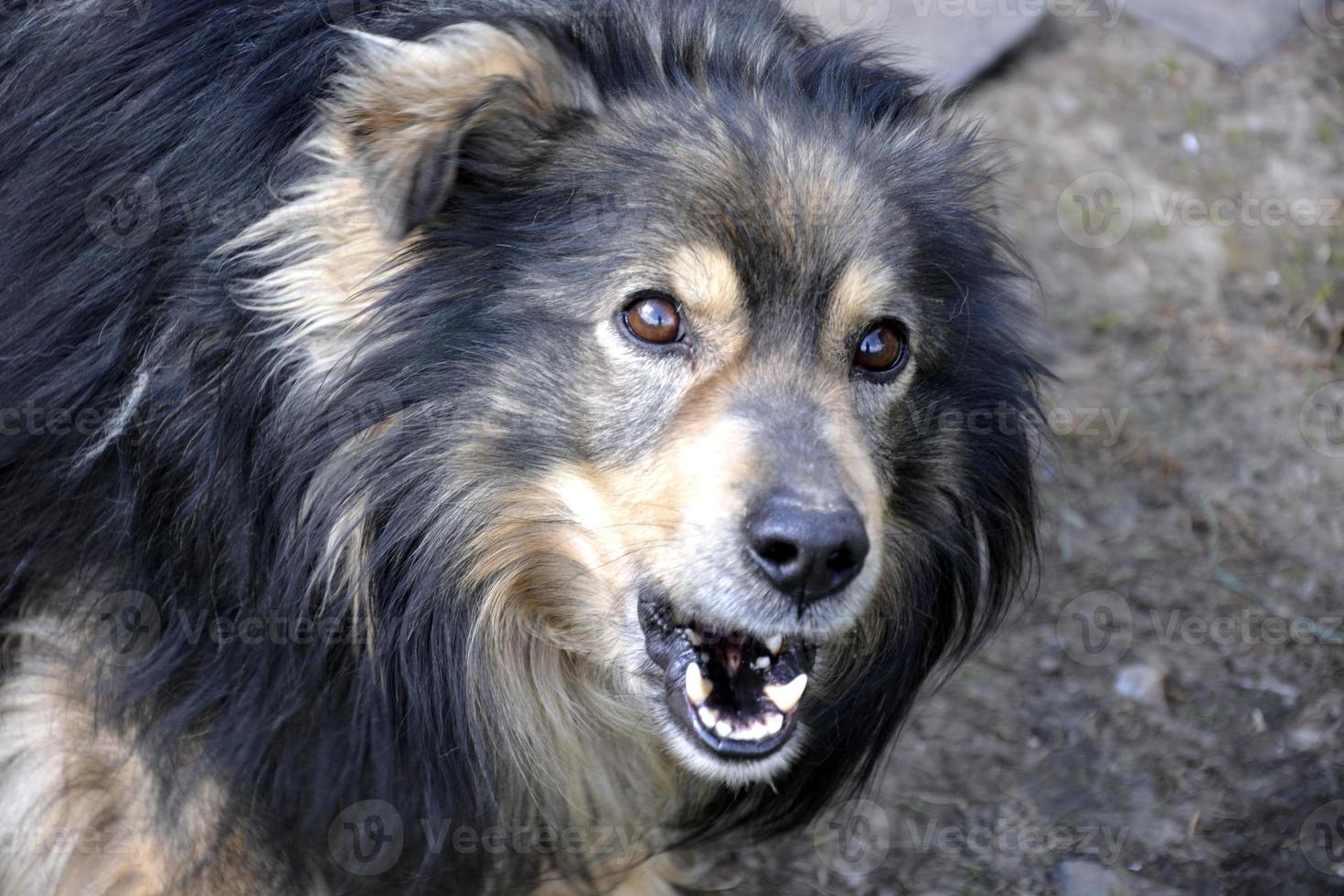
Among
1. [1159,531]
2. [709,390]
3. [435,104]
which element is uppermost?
[435,104]

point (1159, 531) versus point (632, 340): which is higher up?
point (632, 340)

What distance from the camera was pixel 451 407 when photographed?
2797 mm

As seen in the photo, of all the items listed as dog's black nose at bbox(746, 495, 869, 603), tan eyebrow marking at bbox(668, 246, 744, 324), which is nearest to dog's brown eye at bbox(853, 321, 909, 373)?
tan eyebrow marking at bbox(668, 246, 744, 324)

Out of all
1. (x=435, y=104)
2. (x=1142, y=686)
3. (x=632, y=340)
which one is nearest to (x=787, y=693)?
(x=632, y=340)

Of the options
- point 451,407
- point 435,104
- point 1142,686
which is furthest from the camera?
point 1142,686

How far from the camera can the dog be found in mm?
2736

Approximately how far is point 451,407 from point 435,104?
57 centimetres

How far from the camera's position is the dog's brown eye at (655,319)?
277 cm

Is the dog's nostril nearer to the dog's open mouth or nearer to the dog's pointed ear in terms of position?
the dog's open mouth

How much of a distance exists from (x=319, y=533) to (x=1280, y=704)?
2.95 meters

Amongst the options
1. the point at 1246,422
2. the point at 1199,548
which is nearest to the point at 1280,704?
the point at 1199,548

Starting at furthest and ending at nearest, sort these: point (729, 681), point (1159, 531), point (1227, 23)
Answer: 1. point (1227, 23)
2. point (1159, 531)
3. point (729, 681)

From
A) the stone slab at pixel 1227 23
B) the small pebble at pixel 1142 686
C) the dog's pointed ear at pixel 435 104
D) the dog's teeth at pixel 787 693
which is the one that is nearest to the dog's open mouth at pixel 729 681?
the dog's teeth at pixel 787 693

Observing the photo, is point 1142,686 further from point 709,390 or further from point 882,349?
point 709,390
